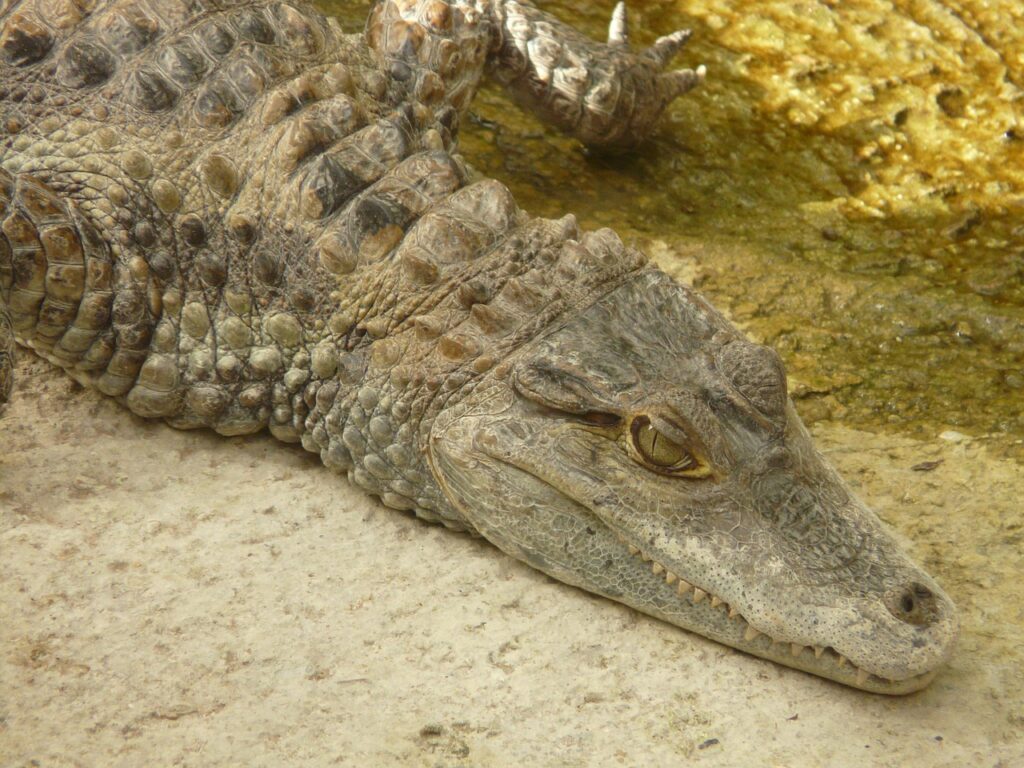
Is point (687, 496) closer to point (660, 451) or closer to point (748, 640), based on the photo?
point (660, 451)

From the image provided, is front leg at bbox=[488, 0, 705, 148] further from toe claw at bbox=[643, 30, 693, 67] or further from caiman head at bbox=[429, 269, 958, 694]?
caiman head at bbox=[429, 269, 958, 694]

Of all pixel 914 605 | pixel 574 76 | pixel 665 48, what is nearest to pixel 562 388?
pixel 914 605

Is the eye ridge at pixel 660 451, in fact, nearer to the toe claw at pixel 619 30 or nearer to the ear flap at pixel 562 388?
the ear flap at pixel 562 388

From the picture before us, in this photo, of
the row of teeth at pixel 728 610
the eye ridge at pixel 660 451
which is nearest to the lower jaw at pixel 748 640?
the row of teeth at pixel 728 610

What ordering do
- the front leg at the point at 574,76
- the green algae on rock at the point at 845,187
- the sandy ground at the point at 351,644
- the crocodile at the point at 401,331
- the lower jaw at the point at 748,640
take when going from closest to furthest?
the sandy ground at the point at 351,644, the lower jaw at the point at 748,640, the crocodile at the point at 401,331, the green algae on rock at the point at 845,187, the front leg at the point at 574,76

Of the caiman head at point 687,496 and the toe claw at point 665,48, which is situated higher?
the toe claw at point 665,48
